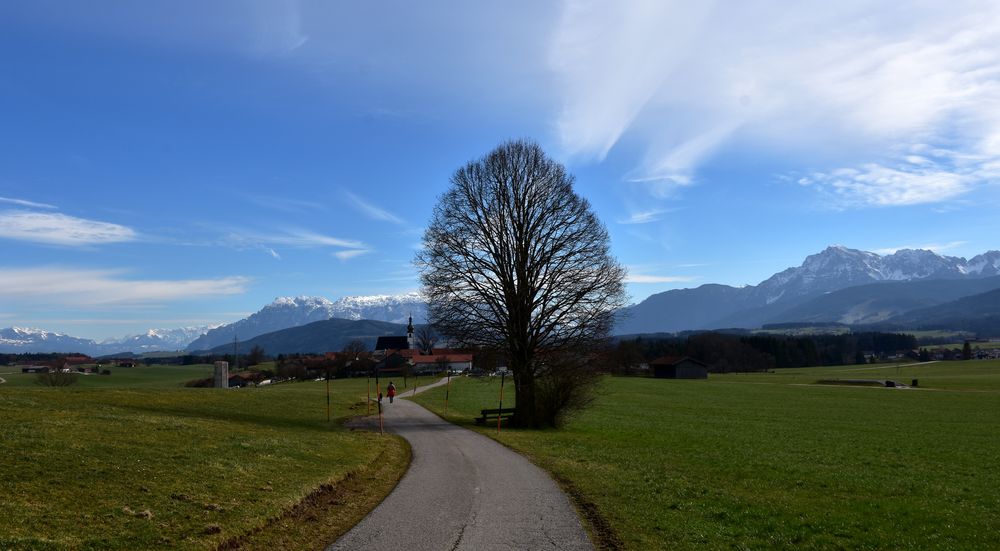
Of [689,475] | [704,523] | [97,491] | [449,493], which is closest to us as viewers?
[97,491]

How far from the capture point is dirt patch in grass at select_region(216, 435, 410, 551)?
10.6 meters

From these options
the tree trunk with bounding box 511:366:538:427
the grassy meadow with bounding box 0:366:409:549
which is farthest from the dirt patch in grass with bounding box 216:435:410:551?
the tree trunk with bounding box 511:366:538:427

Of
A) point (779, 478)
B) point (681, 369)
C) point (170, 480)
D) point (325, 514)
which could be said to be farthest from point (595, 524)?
point (681, 369)

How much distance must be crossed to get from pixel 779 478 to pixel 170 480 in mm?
15790

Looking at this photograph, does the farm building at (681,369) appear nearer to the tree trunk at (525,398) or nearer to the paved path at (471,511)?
the tree trunk at (525,398)

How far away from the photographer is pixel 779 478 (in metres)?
19.1

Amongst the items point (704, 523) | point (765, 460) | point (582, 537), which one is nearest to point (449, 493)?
point (582, 537)

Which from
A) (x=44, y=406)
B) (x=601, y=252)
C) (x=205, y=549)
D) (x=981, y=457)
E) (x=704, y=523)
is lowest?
(x=981, y=457)

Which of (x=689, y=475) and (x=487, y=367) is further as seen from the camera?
(x=487, y=367)

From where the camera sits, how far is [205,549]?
9.59 meters

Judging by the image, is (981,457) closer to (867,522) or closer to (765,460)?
(765,460)

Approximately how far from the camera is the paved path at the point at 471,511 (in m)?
11.1

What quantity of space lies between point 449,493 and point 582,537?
4699 mm

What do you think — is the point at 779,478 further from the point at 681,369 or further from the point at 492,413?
the point at 681,369
